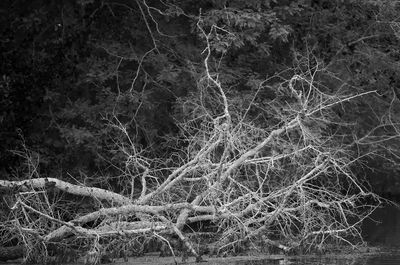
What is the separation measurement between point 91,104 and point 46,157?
2361 millimetres

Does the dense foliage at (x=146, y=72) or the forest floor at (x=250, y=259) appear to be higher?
the forest floor at (x=250, y=259)

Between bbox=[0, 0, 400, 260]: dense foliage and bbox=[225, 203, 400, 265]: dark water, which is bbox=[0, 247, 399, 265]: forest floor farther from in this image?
bbox=[0, 0, 400, 260]: dense foliage

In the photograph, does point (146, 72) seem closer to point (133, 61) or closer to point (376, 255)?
point (133, 61)

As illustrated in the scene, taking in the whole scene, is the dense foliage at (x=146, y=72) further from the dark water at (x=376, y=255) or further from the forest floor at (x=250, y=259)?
the forest floor at (x=250, y=259)

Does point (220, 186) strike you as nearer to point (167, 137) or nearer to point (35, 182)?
point (35, 182)

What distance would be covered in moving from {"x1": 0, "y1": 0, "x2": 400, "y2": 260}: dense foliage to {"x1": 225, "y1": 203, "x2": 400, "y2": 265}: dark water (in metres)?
1.77

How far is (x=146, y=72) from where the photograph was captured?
21.8 meters

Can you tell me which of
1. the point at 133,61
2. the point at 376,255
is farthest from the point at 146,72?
the point at 376,255

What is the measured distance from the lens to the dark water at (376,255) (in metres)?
14.3

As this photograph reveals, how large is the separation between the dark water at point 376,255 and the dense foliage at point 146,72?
1769 mm

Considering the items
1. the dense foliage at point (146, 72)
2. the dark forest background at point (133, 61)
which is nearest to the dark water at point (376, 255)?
the dense foliage at point (146, 72)

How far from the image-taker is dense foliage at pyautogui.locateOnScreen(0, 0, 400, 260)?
1911 cm

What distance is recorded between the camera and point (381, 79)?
24.9 meters

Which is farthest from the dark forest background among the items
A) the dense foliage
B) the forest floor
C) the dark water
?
the forest floor
